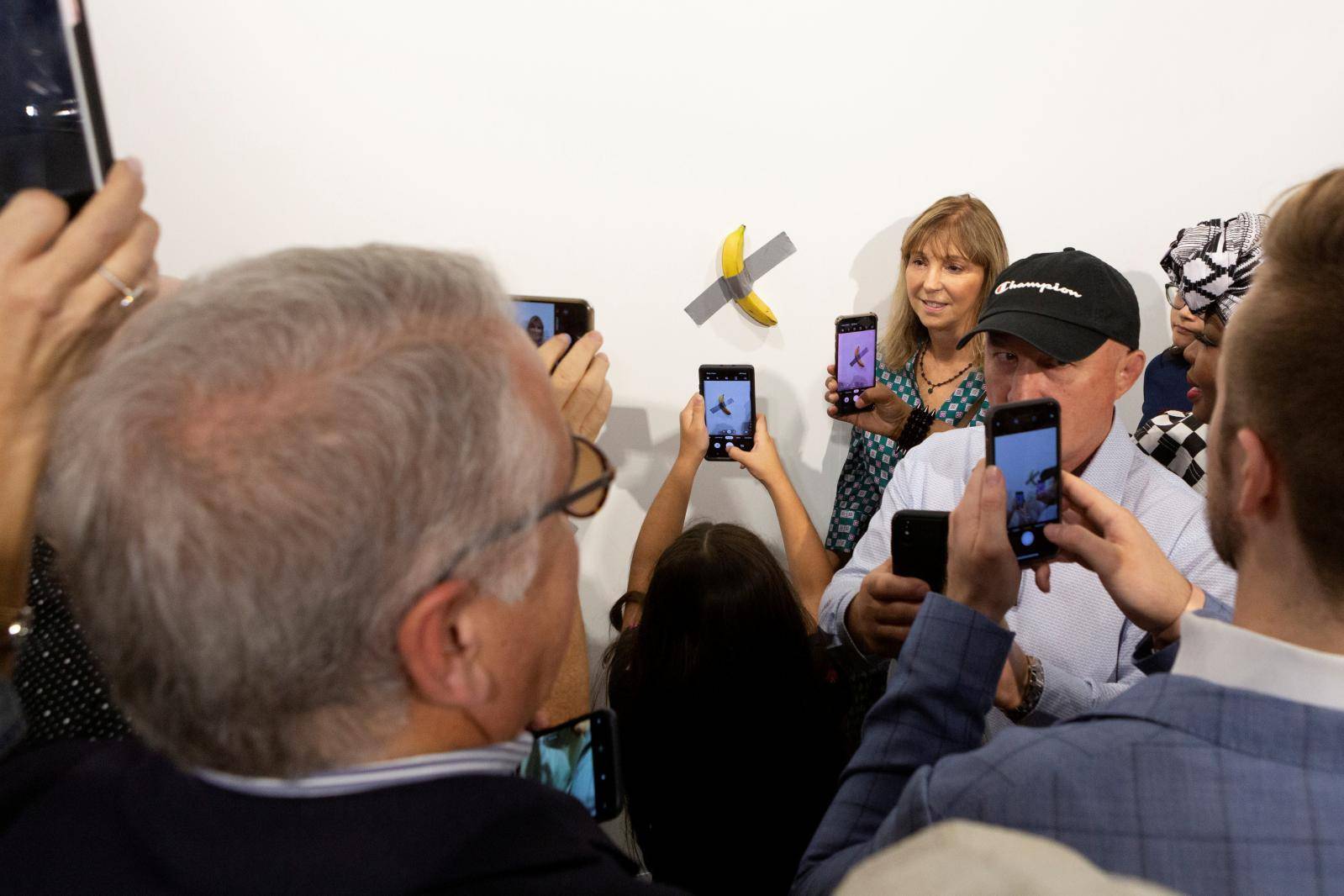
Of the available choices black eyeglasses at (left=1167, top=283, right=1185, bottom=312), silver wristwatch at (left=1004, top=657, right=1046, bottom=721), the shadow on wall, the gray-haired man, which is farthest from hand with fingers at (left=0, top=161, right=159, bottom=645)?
black eyeglasses at (left=1167, top=283, right=1185, bottom=312)

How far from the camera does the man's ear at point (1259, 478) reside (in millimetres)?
758

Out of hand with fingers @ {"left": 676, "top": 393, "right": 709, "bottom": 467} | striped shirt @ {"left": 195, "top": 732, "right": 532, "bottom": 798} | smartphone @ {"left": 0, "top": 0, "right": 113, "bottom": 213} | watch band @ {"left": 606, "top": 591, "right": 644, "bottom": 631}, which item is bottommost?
watch band @ {"left": 606, "top": 591, "right": 644, "bottom": 631}

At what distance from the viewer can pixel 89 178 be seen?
797mm

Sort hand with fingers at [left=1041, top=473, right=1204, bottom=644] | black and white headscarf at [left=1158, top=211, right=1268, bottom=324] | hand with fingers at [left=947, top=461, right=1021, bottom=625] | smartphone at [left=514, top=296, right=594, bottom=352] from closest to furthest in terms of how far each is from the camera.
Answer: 1. hand with fingers at [left=947, top=461, right=1021, bottom=625]
2. hand with fingers at [left=1041, top=473, right=1204, bottom=644]
3. smartphone at [left=514, top=296, right=594, bottom=352]
4. black and white headscarf at [left=1158, top=211, right=1268, bottom=324]

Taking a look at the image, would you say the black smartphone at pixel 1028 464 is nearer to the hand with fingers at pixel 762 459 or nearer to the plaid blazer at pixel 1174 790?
the plaid blazer at pixel 1174 790

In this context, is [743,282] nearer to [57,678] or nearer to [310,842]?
[57,678]

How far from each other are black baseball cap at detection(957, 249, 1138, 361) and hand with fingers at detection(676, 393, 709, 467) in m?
0.90

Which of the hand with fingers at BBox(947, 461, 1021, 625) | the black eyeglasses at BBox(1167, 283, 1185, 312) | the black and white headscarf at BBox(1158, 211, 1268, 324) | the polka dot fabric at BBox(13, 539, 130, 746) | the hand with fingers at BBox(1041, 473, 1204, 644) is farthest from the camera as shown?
the black eyeglasses at BBox(1167, 283, 1185, 312)

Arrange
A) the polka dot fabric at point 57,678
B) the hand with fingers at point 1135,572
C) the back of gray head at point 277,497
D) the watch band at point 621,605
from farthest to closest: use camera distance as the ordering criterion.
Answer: the watch band at point 621,605 < the hand with fingers at point 1135,572 < the polka dot fabric at point 57,678 < the back of gray head at point 277,497

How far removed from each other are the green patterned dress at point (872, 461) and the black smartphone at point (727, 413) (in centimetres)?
32

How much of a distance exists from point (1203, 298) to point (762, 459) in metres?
1.11

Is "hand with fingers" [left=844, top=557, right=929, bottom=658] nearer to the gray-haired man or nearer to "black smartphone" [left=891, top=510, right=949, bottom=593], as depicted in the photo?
"black smartphone" [left=891, top=510, right=949, bottom=593]

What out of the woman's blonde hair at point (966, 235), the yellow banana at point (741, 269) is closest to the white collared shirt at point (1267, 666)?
the woman's blonde hair at point (966, 235)

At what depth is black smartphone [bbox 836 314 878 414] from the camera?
2427mm
